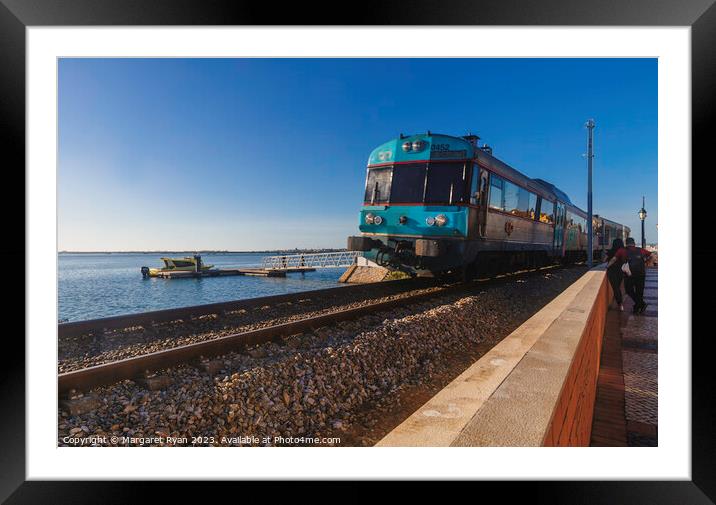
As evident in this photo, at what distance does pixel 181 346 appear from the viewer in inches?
135

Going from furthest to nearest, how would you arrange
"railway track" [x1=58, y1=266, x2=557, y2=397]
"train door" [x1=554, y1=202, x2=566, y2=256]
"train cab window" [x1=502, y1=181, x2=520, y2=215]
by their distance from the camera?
"train door" [x1=554, y1=202, x2=566, y2=256] → "train cab window" [x1=502, y1=181, x2=520, y2=215] → "railway track" [x1=58, y1=266, x2=557, y2=397]

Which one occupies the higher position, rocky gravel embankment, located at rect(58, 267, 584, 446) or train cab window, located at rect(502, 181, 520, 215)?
train cab window, located at rect(502, 181, 520, 215)

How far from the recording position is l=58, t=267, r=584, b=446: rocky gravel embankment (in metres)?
2.34

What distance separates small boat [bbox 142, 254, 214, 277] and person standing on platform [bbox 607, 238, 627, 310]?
76.0 ft

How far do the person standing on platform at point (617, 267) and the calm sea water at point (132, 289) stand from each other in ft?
25.7

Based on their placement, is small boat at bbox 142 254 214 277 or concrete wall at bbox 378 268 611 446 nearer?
concrete wall at bbox 378 268 611 446

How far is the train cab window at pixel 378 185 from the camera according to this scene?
25.3 ft

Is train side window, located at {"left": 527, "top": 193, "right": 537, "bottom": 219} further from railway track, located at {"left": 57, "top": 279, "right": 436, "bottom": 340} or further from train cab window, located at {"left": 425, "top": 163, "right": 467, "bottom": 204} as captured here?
railway track, located at {"left": 57, "top": 279, "right": 436, "bottom": 340}

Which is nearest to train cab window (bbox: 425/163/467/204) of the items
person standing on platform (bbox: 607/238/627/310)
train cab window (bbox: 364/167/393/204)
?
train cab window (bbox: 364/167/393/204)
